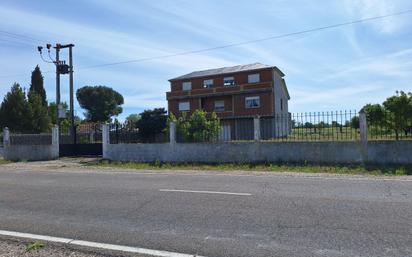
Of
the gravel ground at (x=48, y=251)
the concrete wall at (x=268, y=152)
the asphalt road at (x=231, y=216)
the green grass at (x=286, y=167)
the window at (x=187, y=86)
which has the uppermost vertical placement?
the window at (x=187, y=86)

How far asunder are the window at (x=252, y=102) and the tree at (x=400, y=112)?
2998cm

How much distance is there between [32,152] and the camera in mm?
23828

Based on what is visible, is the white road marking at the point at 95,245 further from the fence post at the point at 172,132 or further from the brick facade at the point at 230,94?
the brick facade at the point at 230,94

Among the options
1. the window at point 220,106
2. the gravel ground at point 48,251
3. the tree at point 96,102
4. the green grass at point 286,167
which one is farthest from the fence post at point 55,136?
the tree at point 96,102

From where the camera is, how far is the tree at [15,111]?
43.8m

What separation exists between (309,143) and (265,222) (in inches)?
418

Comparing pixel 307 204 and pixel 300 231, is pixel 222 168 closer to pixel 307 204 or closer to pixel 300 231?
pixel 307 204

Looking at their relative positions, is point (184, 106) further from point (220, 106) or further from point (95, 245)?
point (95, 245)

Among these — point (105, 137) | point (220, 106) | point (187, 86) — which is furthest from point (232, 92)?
point (105, 137)

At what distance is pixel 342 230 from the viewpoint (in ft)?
18.6

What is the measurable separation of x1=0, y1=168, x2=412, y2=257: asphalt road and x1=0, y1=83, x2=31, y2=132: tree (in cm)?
3663

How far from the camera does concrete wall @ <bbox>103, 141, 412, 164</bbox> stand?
1502cm

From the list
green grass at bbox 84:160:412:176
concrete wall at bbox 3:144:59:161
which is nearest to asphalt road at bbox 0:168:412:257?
green grass at bbox 84:160:412:176

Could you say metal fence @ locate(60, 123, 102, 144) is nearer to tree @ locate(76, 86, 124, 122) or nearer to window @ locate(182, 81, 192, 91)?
window @ locate(182, 81, 192, 91)
